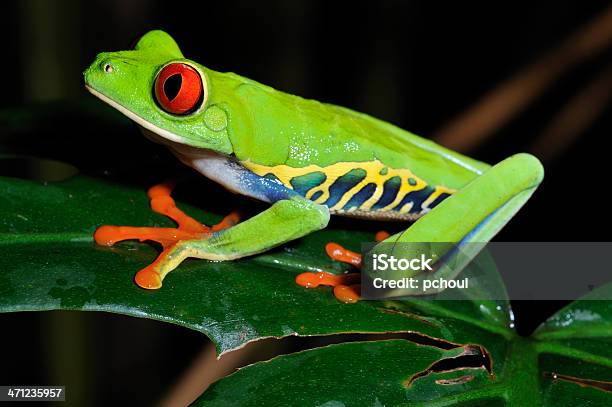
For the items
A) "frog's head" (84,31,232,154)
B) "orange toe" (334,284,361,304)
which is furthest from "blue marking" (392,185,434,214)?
"frog's head" (84,31,232,154)

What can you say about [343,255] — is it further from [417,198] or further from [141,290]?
[141,290]

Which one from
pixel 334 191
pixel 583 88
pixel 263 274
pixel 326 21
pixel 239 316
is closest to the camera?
pixel 239 316

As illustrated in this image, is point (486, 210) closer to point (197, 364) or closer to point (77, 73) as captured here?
point (197, 364)

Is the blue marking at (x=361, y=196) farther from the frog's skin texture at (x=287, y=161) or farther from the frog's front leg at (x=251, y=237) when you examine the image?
the frog's front leg at (x=251, y=237)

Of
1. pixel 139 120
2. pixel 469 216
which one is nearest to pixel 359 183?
pixel 469 216

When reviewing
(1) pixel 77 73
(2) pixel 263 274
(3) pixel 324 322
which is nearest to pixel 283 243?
(2) pixel 263 274

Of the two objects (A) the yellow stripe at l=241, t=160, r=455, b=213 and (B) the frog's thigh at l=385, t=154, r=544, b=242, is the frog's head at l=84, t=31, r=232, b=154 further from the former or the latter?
(B) the frog's thigh at l=385, t=154, r=544, b=242
